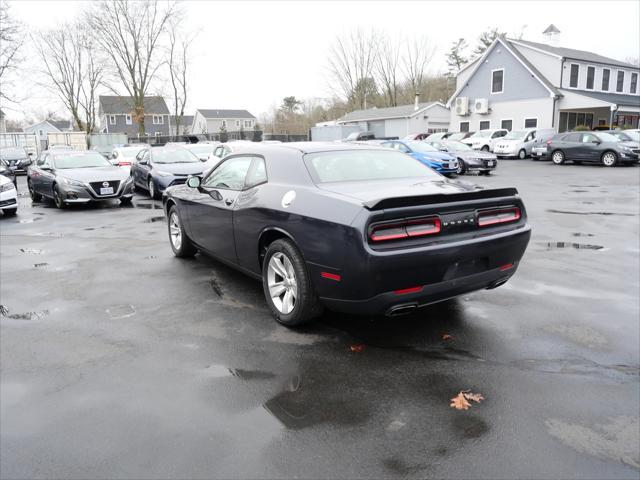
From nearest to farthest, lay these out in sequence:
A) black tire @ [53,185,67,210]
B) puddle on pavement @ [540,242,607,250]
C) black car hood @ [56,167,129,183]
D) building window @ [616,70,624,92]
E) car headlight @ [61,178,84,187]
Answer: puddle on pavement @ [540,242,607,250] < car headlight @ [61,178,84,187] < black car hood @ [56,167,129,183] < black tire @ [53,185,67,210] < building window @ [616,70,624,92]

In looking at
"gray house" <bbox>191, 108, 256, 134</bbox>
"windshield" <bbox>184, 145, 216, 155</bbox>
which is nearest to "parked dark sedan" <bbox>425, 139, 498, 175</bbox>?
"windshield" <bbox>184, 145, 216, 155</bbox>

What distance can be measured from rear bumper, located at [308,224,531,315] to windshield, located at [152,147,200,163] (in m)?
11.7

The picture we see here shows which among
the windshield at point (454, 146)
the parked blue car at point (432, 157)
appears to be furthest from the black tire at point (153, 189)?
Answer: the windshield at point (454, 146)

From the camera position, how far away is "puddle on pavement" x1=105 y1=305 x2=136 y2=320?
477 centimetres

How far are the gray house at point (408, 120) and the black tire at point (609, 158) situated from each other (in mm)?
24220

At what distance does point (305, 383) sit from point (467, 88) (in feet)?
128

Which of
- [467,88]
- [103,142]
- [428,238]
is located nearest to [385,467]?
[428,238]

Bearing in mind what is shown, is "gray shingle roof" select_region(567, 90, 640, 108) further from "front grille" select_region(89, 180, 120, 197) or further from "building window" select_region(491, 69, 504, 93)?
"front grille" select_region(89, 180, 120, 197)

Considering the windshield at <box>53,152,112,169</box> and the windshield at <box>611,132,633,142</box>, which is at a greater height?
the windshield at <box>611,132,633,142</box>

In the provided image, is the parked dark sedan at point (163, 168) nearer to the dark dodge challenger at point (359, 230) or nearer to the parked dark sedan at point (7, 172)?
the parked dark sedan at point (7, 172)

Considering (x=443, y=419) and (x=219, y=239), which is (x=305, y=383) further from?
Answer: (x=219, y=239)

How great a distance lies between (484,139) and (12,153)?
27.2m

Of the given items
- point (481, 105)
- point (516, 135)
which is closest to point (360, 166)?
point (516, 135)

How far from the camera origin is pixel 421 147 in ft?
64.6
